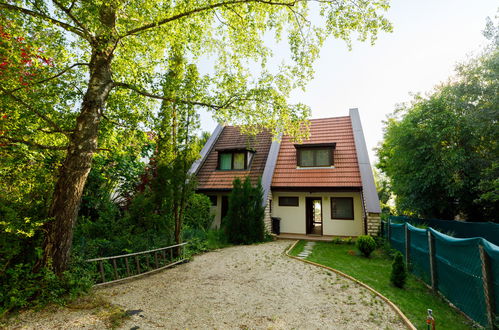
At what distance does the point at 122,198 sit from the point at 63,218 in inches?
277

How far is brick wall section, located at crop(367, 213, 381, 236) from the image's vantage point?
11.9m

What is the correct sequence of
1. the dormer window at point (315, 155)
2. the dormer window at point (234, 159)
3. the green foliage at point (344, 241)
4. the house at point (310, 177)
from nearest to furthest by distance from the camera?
the green foliage at point (344, 241)
the house at point (310, 177)
the dormer window at point (315, 155)
the dormer window at point (234, 159)

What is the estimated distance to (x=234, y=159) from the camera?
54.9ft

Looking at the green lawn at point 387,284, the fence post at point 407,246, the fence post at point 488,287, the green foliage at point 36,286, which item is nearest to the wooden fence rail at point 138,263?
the green foliage at point 36,286

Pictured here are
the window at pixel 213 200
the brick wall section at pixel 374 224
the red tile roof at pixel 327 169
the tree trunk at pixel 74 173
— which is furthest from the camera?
the window at pixel 213 200

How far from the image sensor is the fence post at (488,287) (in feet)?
12.6

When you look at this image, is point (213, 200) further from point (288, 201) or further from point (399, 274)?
point (399, 274)

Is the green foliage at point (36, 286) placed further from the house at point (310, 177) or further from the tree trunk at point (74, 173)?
the house at point (310, 177)

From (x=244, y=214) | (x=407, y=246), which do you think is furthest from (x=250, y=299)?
(x=244, y=214)

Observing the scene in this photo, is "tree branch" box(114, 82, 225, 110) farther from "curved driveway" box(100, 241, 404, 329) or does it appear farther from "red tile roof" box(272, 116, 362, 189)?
"red tile roof" box(272, 116, 362, 189)

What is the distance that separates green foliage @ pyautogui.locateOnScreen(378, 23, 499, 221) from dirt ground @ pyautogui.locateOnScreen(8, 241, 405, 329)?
898 cm

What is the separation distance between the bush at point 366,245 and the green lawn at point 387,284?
232 millimetres

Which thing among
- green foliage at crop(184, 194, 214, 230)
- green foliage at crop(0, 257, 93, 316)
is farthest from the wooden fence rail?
green foliage at crop(184, 194, 214, 230)

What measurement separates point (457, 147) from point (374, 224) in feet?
19.1
